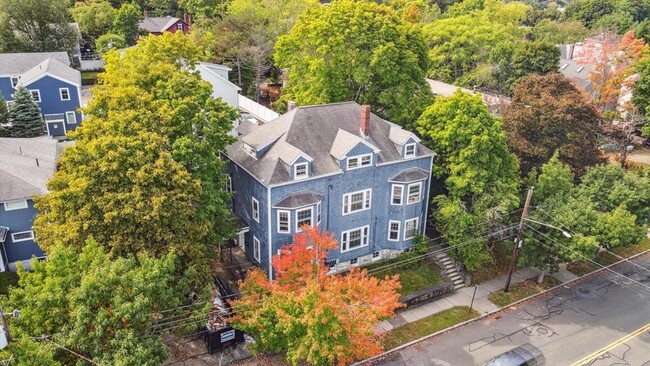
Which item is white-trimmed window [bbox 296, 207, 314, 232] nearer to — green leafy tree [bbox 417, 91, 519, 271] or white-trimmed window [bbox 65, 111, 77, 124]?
green leafy tree [bbox 417, 91, 519, 271]

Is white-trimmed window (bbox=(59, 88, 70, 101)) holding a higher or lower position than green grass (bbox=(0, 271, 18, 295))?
higher

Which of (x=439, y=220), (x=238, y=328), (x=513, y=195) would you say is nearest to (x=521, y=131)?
(x=513, y=195)

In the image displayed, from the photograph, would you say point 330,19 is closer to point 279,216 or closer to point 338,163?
point 338,163

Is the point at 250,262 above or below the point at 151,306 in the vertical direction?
below

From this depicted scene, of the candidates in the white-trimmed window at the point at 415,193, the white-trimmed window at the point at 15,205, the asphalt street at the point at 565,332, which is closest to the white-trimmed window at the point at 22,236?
the white-trimmed window at the point at 15,205

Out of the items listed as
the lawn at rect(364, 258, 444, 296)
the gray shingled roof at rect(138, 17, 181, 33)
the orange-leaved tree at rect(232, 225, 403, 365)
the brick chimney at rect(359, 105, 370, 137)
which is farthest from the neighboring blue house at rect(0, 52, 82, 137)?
the lawn at rect(364, 258, 444, 296)
